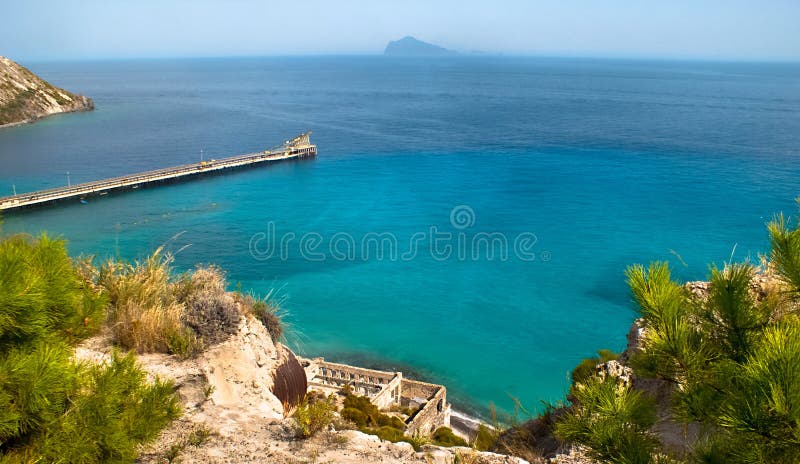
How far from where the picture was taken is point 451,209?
5072 centimetres

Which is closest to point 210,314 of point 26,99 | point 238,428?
point 238,428

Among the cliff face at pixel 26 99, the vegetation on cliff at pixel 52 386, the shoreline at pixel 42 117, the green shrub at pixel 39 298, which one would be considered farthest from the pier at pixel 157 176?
the vegetation on cliff at pixel 52 386

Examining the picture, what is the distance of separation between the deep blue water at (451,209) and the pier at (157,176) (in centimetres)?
143

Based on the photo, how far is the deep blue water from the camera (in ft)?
104

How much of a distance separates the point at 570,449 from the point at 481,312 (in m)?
26.5

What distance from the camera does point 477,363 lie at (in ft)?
95.5

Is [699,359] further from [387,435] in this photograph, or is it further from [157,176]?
[157,176]

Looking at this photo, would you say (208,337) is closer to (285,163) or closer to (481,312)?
(481,312)

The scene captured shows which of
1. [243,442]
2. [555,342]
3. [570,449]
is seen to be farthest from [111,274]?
[555,342]

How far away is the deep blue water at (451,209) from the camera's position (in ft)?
104

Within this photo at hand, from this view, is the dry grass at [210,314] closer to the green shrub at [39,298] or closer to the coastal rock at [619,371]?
the green shrub at [39,298]

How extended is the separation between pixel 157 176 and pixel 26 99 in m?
49.2

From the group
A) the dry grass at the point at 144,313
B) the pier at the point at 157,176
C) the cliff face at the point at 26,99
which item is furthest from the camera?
the cliff face at the point at 26,99

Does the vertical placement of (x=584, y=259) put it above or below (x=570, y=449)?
below
